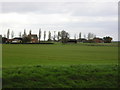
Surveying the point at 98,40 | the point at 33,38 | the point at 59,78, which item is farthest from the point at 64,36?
the point at 59,78

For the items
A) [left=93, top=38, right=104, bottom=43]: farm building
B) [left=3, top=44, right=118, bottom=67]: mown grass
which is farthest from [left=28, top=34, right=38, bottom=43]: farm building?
[left=3, top=44, right=118, bottom=67]: mown grass

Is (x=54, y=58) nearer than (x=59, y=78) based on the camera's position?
No

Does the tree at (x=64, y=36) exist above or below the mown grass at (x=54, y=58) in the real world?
above

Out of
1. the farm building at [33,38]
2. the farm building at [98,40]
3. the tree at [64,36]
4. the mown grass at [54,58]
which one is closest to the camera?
the mown grass at [54,58]

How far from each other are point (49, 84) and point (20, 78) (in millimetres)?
1691

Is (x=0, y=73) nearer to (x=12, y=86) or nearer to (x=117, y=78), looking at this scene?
(x=12, y=86)

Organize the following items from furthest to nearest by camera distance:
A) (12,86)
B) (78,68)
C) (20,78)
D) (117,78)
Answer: (78,68), (117,78), (20,78), (12,86)

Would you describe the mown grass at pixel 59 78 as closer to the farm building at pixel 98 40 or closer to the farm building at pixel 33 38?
→ the farm building at pixel 33 38

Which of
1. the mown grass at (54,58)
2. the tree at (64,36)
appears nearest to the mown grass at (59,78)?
the mown grass at (54,58)

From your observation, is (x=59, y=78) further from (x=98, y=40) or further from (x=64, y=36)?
(x=98, y=40)

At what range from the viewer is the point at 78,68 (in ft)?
54.1

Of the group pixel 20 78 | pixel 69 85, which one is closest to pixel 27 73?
pixel 20 78

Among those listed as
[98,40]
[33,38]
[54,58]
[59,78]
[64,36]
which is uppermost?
[64,36]

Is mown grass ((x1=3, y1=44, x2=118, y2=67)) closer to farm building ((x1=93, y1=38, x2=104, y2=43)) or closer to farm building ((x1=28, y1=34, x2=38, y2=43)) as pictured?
farm building ((x1=28, y1=34, x2=38, y2=43))
